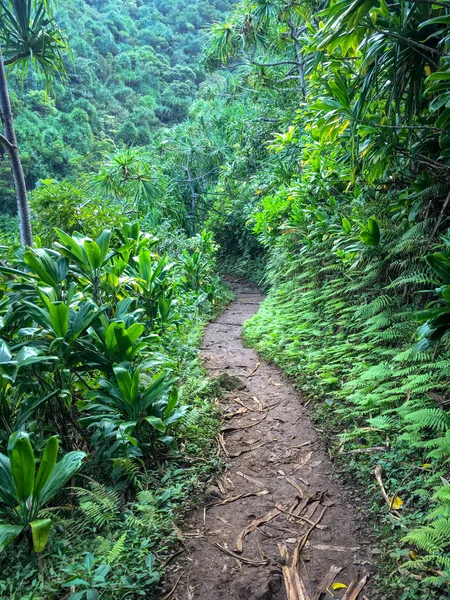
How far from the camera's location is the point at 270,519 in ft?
7.30

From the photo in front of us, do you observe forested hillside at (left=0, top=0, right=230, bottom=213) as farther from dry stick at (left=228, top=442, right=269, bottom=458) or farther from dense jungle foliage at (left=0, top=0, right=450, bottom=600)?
dry stick at (left=228, top=442, right=269, bottom=458)

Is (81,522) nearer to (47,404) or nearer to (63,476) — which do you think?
(63,476)

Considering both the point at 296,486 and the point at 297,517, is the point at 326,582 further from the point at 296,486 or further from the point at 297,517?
the point at 296,486

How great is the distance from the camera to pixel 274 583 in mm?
1758

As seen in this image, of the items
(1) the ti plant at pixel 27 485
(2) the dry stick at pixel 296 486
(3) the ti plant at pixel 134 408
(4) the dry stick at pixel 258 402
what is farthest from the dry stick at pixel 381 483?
(1) the ti plant at pixel 27 485

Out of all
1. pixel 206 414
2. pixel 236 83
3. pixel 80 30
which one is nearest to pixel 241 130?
pixel 236 83

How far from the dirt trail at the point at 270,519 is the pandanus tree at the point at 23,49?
2.71m

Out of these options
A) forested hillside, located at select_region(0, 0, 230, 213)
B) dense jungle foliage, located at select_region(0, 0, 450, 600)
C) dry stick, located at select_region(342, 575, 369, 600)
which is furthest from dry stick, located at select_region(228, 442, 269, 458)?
forested hillside, located at select_region(0, 0, 230, 213)

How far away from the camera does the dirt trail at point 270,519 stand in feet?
5.87

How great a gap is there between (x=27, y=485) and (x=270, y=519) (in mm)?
1368

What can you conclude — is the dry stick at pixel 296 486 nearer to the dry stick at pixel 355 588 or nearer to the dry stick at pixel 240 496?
the dry stick at pixel 240 496

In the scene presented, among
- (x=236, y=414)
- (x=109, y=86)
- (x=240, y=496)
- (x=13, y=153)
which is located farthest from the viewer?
(x=109, y=86)

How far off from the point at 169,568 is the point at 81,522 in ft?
1.88

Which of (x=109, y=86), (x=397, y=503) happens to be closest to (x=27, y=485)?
(x=397, y=503)
